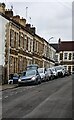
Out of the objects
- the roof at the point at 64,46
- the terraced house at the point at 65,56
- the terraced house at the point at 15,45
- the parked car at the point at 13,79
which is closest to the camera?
the parked car at the point at 13,79

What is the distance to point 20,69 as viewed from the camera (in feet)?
176

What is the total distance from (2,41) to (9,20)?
4.09 m

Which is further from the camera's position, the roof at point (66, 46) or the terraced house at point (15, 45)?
the roof at point (66, 46)

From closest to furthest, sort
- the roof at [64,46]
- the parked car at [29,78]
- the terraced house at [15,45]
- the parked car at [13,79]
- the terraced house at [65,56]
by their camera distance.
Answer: the parked car at [29,78] → the parked car at [13,79] → the terraced house at [15,45] → the terraced house at [65,56] → the roof at [64,46]

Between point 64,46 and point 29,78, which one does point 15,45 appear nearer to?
point 29,78

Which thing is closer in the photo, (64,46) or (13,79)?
(13,79)

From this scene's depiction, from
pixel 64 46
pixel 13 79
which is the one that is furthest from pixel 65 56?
pixel 13 79

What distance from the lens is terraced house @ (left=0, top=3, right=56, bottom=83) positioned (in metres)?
43.9

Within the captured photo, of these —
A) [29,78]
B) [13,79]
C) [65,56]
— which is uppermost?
[65,56]

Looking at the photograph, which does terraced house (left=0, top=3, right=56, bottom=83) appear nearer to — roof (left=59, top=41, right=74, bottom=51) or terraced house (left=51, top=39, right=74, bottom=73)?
terraced house (left=51, top=39, right=74, bottom=73)

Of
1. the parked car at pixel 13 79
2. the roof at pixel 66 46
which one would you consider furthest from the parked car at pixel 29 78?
the roof at pixel 66 46

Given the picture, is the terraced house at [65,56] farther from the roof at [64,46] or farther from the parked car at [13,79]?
the parked car at [13,79]

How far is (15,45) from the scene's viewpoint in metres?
49.9

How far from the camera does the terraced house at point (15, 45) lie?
43.9 meters
